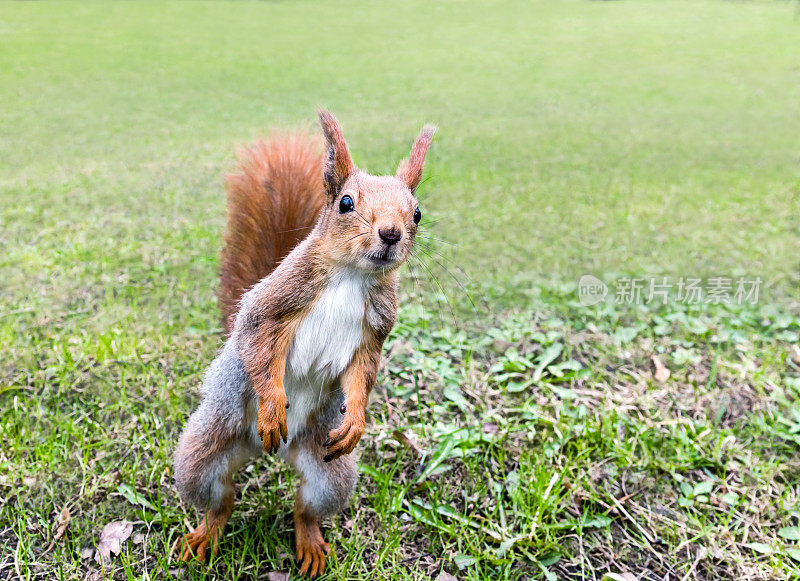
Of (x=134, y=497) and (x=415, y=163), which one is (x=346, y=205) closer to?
(x=415, y=163)

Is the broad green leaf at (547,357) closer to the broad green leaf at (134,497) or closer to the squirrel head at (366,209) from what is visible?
the squirrel head at (366,209)

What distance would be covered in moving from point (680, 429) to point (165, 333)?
5.94 feet

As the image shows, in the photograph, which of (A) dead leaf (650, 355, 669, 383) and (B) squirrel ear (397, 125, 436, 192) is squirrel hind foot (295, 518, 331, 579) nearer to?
(B) squirrel ear (397, 125, 436, 192)

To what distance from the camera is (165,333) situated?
7.73ft

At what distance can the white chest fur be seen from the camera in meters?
1.21

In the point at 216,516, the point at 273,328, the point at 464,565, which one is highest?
the point at 273,328

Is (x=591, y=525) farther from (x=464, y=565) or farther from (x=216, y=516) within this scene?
(x=216, y=516)

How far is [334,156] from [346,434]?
539 millimetres

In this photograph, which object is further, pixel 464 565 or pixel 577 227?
pixel 577 227

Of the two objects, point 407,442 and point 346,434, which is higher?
point 346,434

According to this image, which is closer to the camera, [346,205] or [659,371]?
[346,205]

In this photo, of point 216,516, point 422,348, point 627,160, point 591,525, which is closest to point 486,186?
point 627,160

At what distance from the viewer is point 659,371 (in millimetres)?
2309

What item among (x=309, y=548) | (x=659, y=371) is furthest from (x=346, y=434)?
(x=659, y=371)
